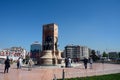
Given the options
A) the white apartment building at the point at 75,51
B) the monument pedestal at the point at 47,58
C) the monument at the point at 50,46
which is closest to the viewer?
the monument pedestal at the point at 47,58

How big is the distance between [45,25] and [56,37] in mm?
3333

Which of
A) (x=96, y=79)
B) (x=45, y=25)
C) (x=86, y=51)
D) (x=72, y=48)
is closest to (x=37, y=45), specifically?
(x=72, y=48)

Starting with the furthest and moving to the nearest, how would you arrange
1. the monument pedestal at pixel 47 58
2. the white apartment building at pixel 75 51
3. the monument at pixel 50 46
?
the white apartment building at pixel 75 51 < the monument at pixel 50 46 < the monument pedestal at pixel 47 58

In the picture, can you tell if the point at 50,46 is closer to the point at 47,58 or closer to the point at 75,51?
the point at 47,58

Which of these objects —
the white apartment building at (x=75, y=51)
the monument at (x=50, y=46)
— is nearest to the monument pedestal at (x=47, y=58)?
the monument at (x=50, y=46)

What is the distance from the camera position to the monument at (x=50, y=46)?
3581 cm

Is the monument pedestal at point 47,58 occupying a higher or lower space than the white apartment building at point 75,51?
lower

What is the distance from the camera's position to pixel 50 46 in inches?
1518

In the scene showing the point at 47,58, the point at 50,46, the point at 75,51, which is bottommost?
the point at 47,58

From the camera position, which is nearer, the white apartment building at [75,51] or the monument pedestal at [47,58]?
the monument pedestal at [47,58]

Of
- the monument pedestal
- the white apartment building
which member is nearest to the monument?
the monument pedestal

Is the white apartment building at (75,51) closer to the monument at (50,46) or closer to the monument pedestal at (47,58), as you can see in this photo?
the monument at (50,46)

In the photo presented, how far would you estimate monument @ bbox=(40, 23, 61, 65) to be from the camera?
35.8 meters

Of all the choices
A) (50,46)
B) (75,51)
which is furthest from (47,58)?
(75,51)
